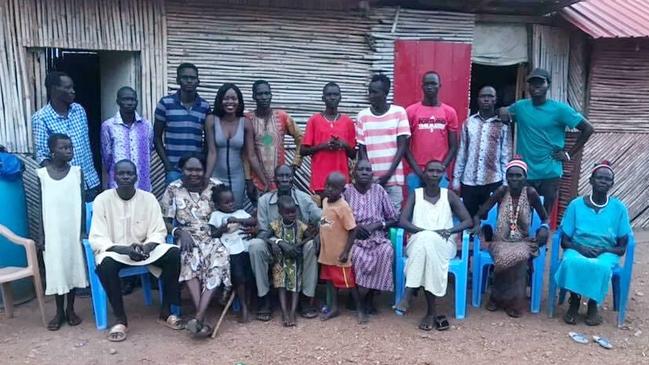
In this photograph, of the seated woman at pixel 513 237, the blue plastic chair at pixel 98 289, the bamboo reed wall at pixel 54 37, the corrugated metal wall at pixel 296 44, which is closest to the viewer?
the blue plastic chair at pixel 98 289

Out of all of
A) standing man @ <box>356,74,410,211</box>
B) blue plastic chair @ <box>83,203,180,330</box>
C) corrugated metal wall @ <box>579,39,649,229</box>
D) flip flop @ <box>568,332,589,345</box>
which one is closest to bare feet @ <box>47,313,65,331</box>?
blue plastic chair @ <box>83,203,180,330</box>

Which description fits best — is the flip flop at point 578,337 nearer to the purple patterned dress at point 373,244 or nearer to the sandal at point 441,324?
the sandal at point 441,324

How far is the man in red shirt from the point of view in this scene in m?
4.93

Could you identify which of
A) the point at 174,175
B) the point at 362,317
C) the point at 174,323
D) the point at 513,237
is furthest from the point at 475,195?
the point at 174,323

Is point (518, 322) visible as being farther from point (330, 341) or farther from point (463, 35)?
point (463, 35)

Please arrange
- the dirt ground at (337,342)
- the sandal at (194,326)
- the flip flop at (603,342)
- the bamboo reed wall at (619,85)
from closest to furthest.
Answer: the dirt ground at (337,342) → the sandal at (194,326) → the flip flop at (603,342) → the bamboo reed wall at (619,85)

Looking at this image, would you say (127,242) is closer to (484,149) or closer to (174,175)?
(174,175)

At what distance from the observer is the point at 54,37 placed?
529 cm

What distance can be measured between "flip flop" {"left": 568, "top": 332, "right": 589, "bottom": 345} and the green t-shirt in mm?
1322

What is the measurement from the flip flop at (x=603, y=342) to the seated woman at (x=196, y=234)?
2563 mm

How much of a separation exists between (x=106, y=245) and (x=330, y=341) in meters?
1.65

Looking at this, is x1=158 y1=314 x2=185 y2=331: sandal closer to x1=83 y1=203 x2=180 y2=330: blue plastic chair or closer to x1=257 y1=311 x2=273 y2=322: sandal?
x1=83 y1=203 x2=180 y2=330: blue plastic chair

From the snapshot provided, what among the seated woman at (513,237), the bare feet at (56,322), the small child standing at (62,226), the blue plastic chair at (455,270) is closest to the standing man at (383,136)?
the blue plastic chair at (455,270)

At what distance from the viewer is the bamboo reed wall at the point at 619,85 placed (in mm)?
7133
